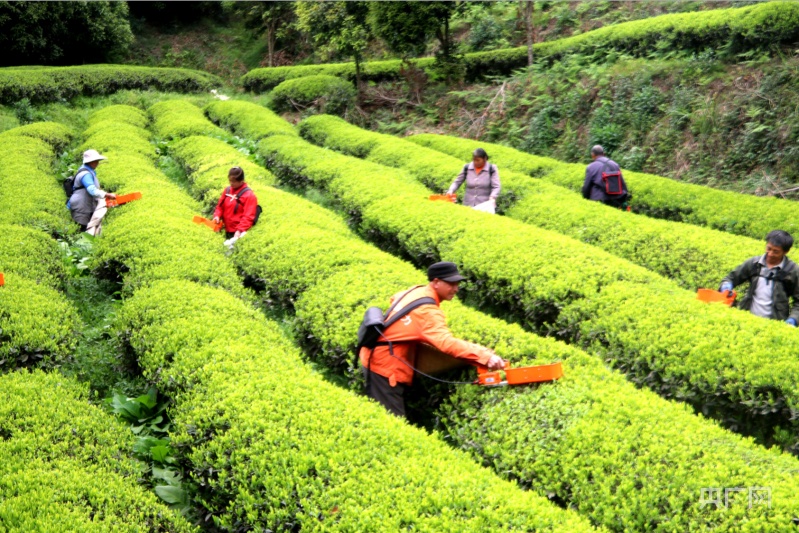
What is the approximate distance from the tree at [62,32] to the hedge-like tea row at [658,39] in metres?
11.5

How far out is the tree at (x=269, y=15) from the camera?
125 feet

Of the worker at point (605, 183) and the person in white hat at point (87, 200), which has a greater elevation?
the worker at point (605, 183)

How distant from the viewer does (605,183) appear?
1216cm

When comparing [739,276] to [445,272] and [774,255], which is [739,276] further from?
[445,272]

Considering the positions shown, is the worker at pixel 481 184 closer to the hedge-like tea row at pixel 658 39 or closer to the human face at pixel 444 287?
the human face at pixel 444 287

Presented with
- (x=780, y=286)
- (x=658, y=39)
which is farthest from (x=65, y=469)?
(x=658, y=39)

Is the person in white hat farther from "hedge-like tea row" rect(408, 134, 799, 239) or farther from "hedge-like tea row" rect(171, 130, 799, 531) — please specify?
"hedge-like tea row" rect(408, 134, 799, 239)

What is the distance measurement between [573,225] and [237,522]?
8463 millimetres

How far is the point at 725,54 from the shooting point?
17625 mm

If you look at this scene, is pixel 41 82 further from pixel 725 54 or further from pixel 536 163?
pixel 725 54

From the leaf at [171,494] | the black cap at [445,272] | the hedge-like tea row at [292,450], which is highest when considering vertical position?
the black cap at [445,272]

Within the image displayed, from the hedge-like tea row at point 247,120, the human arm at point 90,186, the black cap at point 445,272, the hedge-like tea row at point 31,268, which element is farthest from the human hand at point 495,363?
the hedge-like tea row at point 247,120

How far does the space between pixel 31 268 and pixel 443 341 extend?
6.17 meters

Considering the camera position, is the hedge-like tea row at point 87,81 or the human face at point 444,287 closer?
the human face at point 444,287
